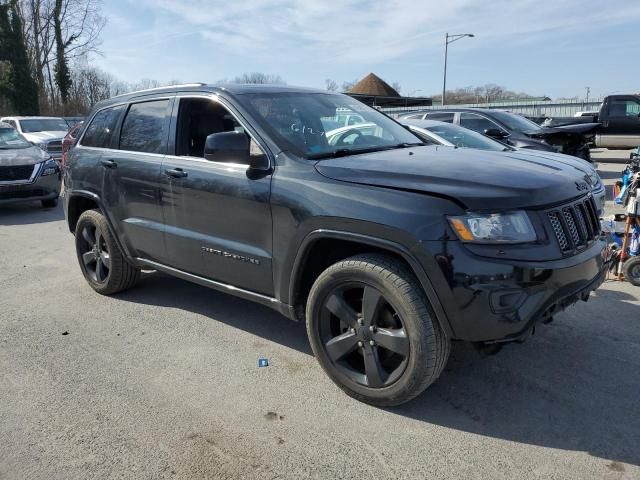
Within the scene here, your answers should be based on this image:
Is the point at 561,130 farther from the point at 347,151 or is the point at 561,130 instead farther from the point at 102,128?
the point at 102,128

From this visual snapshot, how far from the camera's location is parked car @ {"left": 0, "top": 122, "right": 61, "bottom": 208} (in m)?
9.55

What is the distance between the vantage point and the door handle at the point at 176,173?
377 centimetres

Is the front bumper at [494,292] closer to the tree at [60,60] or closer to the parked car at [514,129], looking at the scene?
the parked car at [514,129]

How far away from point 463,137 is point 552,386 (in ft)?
15.6

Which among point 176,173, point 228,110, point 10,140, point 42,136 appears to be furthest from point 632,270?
point 42,136

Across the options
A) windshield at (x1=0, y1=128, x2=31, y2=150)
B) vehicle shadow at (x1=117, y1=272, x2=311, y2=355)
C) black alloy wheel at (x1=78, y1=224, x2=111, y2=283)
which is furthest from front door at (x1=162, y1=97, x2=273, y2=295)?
windshield at (x1=0, y1=128, x2=31, y2=150)

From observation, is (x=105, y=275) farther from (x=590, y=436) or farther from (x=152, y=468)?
(x=590, y=436)

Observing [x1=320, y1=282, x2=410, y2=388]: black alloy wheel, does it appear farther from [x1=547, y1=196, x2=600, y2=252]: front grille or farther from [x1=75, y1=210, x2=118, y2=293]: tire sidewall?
[x1=75, y1=210, x2=118, y2=293]: tire sidewall

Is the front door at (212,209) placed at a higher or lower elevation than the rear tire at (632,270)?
higher

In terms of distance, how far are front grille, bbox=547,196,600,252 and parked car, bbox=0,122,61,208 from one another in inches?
383

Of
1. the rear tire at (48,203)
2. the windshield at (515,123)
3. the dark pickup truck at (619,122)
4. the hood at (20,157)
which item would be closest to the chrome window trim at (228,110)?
the hood at (20,157)

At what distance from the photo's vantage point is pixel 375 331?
2.89 m

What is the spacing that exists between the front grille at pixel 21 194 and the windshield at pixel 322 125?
7841 mm

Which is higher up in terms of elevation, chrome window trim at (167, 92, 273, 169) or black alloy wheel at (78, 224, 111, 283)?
chrome window trim at (167, 92, 273, 169)
